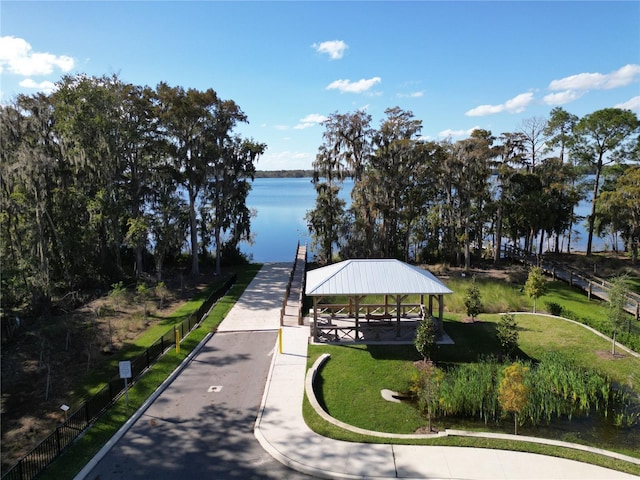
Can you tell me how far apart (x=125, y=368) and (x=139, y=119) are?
71.7ft

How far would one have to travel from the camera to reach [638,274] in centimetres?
3058

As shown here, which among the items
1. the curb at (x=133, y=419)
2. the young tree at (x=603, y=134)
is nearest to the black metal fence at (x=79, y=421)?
the curb at (x=133, y=419)

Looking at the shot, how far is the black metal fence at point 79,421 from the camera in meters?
9.77

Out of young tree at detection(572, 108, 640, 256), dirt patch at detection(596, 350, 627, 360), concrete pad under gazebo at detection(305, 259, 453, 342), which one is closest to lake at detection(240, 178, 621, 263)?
young tree at detection(572, 108, 640, 256)

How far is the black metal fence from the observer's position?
9.77 meters

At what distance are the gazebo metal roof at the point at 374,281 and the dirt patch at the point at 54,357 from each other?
917cm

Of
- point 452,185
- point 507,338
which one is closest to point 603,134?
point 452,185

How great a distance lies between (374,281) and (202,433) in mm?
Answer: 9193

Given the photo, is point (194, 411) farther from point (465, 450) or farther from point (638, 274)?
point (638, 274)

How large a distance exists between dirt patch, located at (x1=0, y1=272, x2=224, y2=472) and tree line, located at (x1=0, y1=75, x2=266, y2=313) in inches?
131

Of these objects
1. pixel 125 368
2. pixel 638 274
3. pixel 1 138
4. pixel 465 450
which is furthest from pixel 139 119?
pixel 638 274

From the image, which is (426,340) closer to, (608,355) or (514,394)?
(514,394)

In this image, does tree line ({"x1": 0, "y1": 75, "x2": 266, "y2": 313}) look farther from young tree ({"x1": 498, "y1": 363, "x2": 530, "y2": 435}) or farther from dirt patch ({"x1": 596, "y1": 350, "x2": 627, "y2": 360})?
dirt patch ({"x1": 596, "y1": 350, "x2": 627, "y2": 360})

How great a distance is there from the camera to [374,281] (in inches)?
720
